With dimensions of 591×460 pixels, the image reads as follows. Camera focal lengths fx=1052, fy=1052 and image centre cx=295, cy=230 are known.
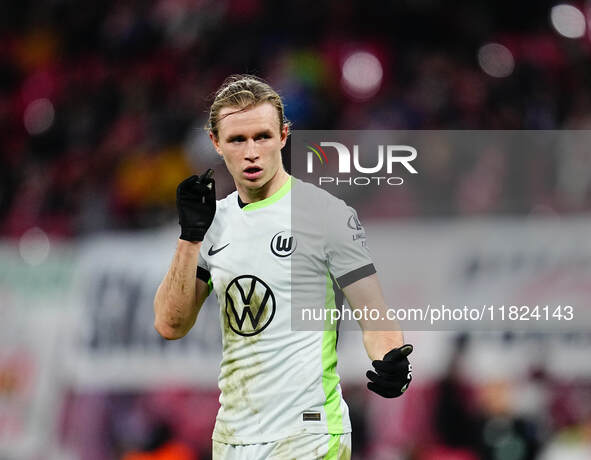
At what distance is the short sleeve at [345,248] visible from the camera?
12.8 feet

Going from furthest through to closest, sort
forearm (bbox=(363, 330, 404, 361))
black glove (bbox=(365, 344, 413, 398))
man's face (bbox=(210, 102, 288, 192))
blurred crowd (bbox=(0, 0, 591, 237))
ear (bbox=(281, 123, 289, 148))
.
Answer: blurred crowd (bbox=(0, 0, 591, 237)) < ear (bbox=(281, 123, 289, 148)) < man's face (bbox=(210, 102, 288, 192)) < forearm (bbox=(363, 330, 404, 361)) < black glove (bbox=(365, 344, 413, 398))

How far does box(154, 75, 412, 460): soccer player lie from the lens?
3.88 m

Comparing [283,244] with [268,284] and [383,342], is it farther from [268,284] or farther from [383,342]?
[383,342]

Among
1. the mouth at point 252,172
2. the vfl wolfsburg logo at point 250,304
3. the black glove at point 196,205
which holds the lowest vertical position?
the vfl wolfsburg logo at point 250,304

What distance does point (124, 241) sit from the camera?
354 inches

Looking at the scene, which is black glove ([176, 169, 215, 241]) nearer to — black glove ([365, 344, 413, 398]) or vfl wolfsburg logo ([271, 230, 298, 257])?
vfl wolfsburg logo ([271, 230, 298, 257])

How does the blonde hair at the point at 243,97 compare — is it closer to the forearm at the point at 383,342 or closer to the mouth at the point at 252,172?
the mouth at the point at 252,172

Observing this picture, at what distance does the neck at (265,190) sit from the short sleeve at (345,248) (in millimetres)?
227

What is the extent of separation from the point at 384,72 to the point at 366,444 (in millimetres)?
3873

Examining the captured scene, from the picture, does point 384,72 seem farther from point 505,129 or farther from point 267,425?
point 267,425

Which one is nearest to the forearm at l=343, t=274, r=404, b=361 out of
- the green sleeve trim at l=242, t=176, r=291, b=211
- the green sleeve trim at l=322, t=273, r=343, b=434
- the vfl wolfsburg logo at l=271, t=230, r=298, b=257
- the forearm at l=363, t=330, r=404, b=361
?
the forearm at l=363, t=330, r=404, b=361

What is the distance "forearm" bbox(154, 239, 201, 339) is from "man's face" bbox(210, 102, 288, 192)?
33 centimetres

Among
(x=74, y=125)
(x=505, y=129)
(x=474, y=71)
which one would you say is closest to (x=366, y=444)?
(x=505, y=129)

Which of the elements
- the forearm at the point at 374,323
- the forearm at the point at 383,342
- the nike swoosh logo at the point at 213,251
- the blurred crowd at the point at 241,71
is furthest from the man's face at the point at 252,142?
the blurred crowd at the point at 241,71
